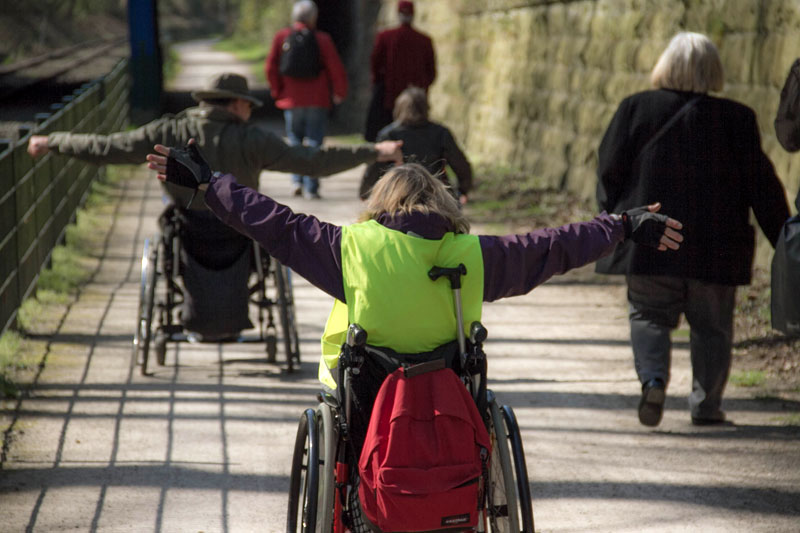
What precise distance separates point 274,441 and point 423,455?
2.48m

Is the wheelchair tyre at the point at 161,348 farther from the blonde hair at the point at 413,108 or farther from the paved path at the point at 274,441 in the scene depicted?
the blonde hair at the point at 413,108

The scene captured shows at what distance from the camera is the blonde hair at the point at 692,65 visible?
223 inches

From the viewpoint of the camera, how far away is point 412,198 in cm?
364

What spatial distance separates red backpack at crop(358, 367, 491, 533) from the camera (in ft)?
10.7

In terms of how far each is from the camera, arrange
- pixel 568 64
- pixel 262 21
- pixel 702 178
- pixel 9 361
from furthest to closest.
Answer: pixel 262 21
pixel 568 64
pixel 9 361
pixel 702 178

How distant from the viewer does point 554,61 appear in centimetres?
1384

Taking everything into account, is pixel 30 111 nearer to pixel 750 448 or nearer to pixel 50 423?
pixel 50 423

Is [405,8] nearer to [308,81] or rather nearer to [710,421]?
[308,81]

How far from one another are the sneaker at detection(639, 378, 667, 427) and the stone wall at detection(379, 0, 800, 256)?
3.10 metres

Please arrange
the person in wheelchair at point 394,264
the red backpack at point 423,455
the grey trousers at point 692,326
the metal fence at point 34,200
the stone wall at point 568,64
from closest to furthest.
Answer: the red backpack at point 423,455, the person in wheelchair at point 394,264, the grey trousers at point 692,326, the metal fence at point 34,200, the stone wall at point 568,64

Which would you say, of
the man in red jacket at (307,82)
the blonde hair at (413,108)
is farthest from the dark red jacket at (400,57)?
the blonde hair at (413,108)

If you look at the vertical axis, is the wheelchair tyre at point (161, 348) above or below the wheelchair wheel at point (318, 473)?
below

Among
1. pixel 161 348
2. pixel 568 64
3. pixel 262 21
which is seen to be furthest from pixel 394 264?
pixel 262 21

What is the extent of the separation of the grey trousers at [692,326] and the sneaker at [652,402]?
0.05 meters
